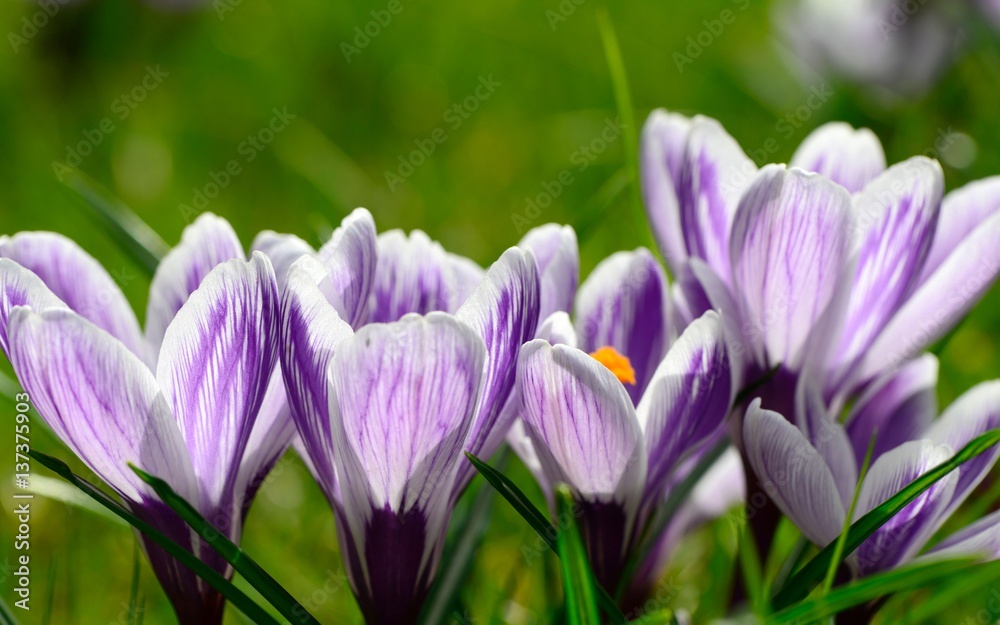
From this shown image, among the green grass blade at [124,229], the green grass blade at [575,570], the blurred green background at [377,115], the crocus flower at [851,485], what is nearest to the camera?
the green grass blade at [575,570]

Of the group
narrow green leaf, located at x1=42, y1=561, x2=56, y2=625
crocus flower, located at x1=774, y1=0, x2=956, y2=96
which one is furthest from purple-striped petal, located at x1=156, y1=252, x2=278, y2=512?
crocus flower, located at x1=774, y1=0, x2=956, y2=96

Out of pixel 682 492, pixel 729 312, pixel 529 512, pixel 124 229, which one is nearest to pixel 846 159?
pixel 729 312

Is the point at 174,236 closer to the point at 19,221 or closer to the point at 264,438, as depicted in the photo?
the point at 19,221

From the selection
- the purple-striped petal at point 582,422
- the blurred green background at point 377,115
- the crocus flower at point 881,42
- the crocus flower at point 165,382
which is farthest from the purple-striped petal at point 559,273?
the crocus flower at point 881,42

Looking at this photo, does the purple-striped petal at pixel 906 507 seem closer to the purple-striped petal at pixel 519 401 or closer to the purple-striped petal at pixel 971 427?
the purple-striped petal at pixel 971 427

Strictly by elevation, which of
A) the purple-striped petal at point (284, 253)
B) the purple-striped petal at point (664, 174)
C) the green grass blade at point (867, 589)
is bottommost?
the green grass blade at point (867, 589)

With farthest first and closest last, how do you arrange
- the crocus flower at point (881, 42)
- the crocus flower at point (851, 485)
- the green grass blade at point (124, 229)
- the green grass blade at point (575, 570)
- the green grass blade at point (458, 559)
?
1. the crocus flower at point (881, 42)
2. the green grass blade at point (124, 229)
3. the green grass blade at point (458, 559)
4. the crocus flower at point (851, 485)
5. the green grass blade at point (575, 570)

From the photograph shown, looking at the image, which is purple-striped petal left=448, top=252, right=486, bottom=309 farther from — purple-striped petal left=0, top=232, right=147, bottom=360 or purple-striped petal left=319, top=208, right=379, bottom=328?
purple-striped petal left=0, top=232, right=147, bottom=360
